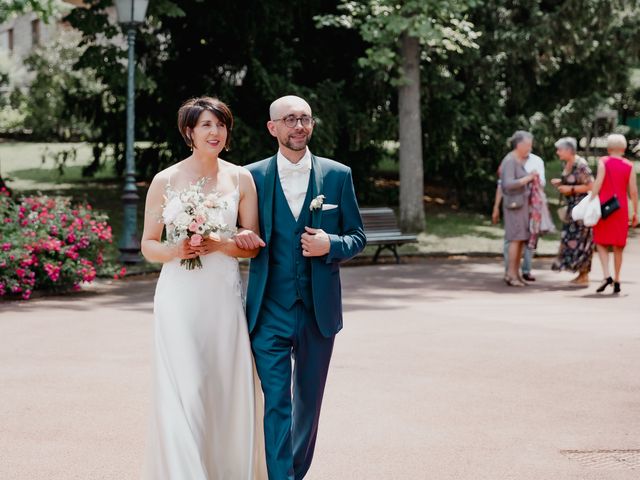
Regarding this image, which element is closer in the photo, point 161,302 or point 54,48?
point 161,302

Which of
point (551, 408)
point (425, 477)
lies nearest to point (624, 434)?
point (551, 408)

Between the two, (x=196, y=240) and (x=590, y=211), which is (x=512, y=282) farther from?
(x=196, y=240)

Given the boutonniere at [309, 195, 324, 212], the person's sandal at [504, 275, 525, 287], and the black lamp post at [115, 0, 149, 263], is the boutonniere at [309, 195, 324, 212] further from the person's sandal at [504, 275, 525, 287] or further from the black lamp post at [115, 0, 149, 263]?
the black lamp post at [115, 0, 149, 263]

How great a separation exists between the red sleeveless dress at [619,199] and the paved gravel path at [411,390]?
4.61ft

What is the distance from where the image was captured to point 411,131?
23172mm

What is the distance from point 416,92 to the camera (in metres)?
23.2

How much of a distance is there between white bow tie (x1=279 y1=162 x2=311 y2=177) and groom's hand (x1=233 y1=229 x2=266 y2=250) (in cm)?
37

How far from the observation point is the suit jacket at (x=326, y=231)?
514 centimetres

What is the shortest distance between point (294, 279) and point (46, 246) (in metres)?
9.04

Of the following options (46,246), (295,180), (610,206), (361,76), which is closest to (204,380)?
(295,180)

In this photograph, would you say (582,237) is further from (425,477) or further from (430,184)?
(430,184)

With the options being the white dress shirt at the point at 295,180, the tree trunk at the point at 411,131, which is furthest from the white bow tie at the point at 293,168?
the tree trunk at the point at 411,131

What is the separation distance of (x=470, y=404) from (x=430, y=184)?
25.1m

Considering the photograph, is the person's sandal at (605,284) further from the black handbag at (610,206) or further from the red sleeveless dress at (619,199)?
the black handbag at (610,206)
